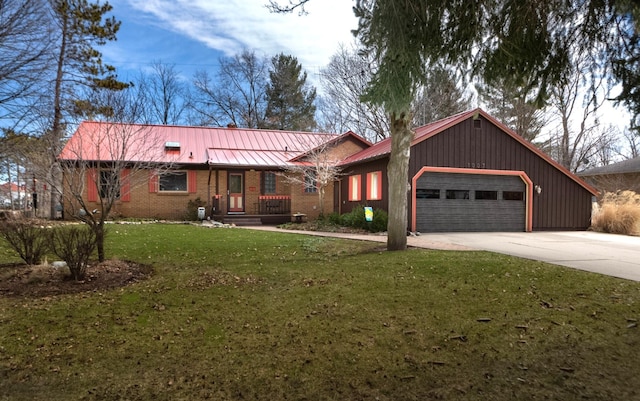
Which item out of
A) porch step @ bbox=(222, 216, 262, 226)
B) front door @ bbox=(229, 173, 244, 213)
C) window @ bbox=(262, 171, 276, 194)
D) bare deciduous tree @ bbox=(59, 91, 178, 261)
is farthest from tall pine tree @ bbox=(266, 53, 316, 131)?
bare deciduous tree @ bbox=(59, 91, 178, 261)

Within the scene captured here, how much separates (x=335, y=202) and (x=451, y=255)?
12.2m

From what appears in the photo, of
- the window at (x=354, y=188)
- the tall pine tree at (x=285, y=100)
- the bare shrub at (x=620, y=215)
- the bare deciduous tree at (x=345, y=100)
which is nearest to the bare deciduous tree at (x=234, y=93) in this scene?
the tall pine tree at (x=285, y=100)

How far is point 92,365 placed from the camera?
3.09 meters

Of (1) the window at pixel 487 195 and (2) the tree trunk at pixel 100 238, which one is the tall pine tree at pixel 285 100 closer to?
(1) the window at pixel 487 195

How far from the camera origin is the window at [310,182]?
17.2m

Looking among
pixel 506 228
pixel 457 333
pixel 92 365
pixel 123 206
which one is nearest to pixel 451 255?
pixel 457 333

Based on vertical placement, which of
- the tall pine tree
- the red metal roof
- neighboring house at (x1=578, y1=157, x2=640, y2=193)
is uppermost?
the tall pine tree

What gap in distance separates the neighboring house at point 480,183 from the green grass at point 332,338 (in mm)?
8211

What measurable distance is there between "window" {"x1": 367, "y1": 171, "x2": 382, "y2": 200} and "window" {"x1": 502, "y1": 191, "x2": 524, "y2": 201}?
486cm

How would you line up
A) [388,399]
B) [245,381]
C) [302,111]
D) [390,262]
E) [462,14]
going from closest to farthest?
[388,399], [245,381], [462,14], [390,262], [302,111]

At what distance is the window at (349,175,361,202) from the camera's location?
17016mm

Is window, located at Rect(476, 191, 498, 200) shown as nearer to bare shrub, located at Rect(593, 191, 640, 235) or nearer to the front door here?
bare shrub, located at Rect(593, 191, 640, 235)

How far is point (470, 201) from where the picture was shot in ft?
47.8

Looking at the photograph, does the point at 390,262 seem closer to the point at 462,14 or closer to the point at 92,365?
the point at 462,14
